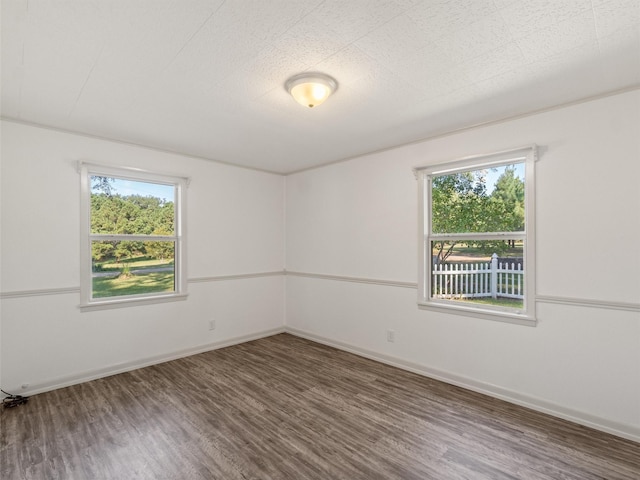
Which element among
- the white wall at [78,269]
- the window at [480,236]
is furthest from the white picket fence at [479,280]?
the white wall at [78,269]

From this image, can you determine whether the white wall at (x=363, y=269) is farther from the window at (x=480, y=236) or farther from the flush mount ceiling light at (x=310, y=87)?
the flush mount ceiling light at (x=310, y=87)

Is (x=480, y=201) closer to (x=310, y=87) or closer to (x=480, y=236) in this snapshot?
(x=480, y=236)

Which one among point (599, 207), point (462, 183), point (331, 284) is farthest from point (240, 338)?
point (599, 207)

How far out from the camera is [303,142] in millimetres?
3684

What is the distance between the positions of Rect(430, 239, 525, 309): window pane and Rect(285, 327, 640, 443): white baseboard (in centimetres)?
77

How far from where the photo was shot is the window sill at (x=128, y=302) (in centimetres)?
338

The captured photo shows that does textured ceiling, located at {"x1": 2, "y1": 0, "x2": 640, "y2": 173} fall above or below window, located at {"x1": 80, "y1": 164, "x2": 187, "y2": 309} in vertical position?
above

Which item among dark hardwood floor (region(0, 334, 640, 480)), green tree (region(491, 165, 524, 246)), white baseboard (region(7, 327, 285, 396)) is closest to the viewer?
dark hardwood floor (region(0, 334, 640, 480))

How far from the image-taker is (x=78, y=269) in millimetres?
3301

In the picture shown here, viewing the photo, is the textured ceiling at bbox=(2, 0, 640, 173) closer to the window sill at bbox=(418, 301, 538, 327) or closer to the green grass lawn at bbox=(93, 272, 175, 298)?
the green grass lawn at bbox=(93, 272, 175, 298)

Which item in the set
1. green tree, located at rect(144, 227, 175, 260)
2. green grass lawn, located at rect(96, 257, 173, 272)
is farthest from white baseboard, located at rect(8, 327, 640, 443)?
green tree, located at rect(144, 227, 175, 260)

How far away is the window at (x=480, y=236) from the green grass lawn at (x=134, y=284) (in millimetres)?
3043

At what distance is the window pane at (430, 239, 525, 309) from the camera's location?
117 inches

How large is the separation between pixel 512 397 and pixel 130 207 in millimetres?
4338
